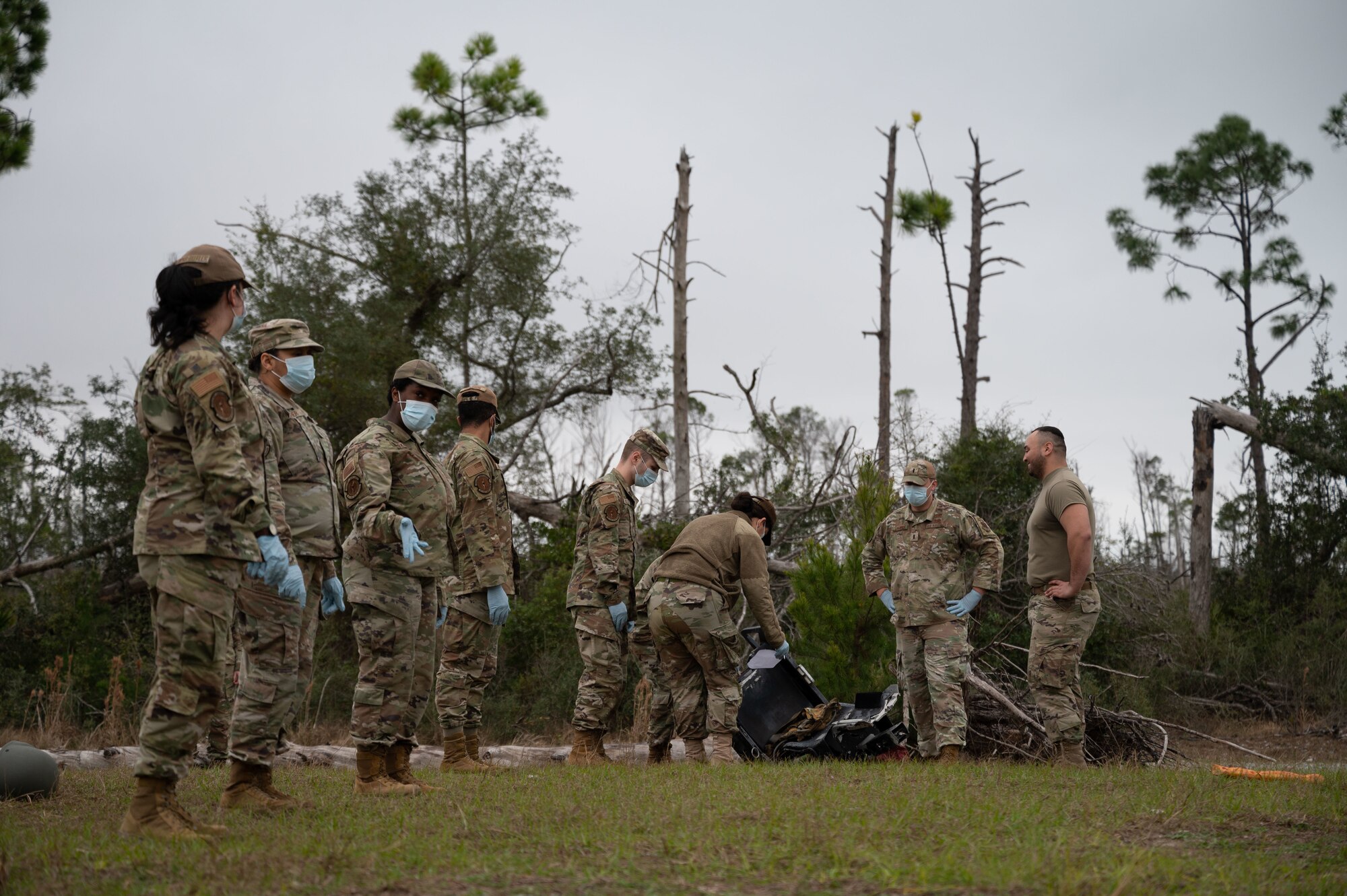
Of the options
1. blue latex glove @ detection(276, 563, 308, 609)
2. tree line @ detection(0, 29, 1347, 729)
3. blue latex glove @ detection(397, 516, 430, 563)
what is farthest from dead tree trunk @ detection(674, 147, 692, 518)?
blue latex glove @ detection(276, 563, 308, 609)

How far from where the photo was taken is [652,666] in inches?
377

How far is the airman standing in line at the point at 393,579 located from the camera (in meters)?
6.09

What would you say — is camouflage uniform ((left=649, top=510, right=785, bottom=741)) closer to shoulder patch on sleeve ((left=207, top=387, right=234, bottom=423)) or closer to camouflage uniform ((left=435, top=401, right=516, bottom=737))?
camouflage uniform ((left=435, top=401, right=516, bottom=737))

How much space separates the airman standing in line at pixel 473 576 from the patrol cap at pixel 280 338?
1397mm

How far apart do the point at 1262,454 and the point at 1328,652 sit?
6.21m

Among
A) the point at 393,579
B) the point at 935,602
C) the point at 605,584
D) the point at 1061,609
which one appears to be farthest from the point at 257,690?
the point at 1061,609

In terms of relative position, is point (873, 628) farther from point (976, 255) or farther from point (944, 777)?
point (976, 255)

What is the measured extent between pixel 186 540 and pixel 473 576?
3251 mm

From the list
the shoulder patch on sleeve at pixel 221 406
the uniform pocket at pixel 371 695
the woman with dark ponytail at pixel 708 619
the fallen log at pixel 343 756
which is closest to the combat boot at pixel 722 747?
→ the woman with dark ponytail at pixel 708 619

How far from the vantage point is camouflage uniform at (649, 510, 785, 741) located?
28.2 feet

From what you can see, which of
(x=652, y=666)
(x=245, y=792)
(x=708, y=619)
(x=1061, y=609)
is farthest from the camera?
(x=652, y=666)

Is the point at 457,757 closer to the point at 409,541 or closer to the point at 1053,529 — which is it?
the point at 409,541

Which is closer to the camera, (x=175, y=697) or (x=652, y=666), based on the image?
(x=175, y=697)

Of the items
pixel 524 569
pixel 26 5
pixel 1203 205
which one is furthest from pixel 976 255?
pixel 26 5
